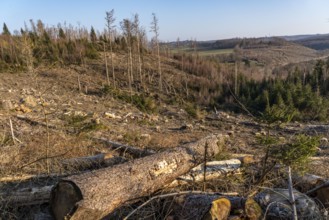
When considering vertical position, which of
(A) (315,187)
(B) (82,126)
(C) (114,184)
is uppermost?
(C) (114,184)

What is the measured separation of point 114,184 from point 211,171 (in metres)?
1.54

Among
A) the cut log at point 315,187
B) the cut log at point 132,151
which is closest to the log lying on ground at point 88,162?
the cut log at point 132,151

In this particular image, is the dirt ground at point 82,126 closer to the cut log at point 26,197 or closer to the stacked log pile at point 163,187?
the cut log at point 26,197

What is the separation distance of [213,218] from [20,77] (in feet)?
56.9

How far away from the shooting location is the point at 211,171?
14.0 feet

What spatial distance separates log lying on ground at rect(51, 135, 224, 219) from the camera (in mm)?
3019

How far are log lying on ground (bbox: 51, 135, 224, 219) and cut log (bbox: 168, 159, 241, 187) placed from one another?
0.37 feet

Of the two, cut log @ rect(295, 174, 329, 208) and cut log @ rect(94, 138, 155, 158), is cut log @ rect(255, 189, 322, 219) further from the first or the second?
cut log @ rect(94, 138, 155, 158)

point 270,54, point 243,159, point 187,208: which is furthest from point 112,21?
point 270,54

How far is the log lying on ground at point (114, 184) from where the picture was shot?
302 cm

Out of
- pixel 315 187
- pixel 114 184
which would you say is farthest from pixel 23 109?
pixel 315 187

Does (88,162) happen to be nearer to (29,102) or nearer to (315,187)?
(315,187)

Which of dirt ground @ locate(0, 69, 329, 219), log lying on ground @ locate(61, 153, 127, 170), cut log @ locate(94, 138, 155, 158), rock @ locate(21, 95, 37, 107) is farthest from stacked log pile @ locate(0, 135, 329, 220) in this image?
rock @ locate(21, 95, 37, 107)

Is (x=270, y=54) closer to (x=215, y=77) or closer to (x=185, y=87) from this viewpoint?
(x=215, y=77)
